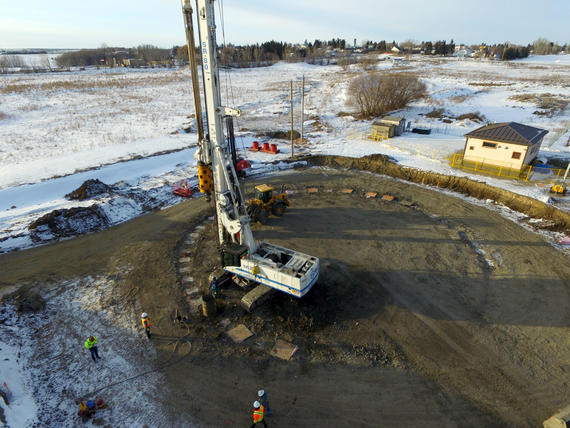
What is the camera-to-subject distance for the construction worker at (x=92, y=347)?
12578 mm

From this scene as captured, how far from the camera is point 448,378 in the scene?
41.2ft

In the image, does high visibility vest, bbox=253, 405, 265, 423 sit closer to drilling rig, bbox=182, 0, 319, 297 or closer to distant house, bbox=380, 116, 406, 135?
drilling rig, bbox=182, 0, 319, 297

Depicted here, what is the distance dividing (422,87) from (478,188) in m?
30.2

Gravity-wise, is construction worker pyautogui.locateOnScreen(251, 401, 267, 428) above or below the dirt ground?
above

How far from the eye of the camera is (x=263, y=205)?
75.4 feet

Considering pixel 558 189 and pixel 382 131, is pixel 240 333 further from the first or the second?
pixel 382 131

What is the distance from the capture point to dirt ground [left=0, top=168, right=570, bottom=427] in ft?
38.3

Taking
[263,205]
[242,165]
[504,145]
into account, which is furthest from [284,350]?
[504,145]

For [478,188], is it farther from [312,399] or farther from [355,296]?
[312,399]

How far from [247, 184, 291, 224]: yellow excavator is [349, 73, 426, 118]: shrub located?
102 feet

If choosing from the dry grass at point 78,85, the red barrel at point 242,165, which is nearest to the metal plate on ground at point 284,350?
the red barrel at point 242,165

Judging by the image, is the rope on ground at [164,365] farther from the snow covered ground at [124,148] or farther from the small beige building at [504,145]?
the small beige building at [504,145]

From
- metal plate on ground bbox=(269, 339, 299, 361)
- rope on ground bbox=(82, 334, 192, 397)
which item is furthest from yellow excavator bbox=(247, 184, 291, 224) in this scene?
metal plate on ground bbox=(269, 339, 299, 361)

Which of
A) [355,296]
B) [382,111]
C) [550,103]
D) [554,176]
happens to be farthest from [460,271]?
[550,103]
